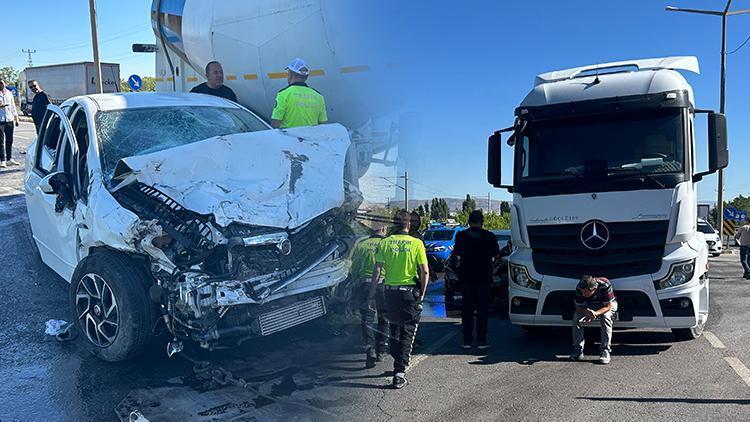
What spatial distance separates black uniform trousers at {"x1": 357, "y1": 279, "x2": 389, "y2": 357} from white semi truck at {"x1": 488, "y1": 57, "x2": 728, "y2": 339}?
73.1 inches

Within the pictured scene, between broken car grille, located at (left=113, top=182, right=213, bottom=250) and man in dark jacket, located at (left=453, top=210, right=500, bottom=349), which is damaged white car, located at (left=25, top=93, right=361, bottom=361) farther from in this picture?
man in dark jacket, located at (left=453, top=210, right=500, bottom=349)

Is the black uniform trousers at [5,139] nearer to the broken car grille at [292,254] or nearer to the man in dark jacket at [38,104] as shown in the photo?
the man in dark jacket at [38,104]

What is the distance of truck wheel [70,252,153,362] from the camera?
4.25m

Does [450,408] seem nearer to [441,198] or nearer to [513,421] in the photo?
[513,421]

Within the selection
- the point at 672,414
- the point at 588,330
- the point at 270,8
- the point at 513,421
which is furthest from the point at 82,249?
the point at 588,330

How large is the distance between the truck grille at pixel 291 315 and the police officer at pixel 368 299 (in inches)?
13.2

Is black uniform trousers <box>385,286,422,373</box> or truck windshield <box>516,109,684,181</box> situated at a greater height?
truck windshield <box>516,109,684,181</box>

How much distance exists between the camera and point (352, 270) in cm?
442

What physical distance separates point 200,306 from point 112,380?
912 millimetres

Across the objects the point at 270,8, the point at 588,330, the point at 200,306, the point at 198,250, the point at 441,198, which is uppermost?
the point at 270,8

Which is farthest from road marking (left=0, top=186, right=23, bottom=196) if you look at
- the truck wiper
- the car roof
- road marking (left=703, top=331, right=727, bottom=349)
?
road marking (left=703, top=331, right=727, bottom=349)

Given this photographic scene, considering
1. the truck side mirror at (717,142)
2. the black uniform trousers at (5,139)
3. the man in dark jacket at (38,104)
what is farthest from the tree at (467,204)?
the black uniform trousers at (5,139)

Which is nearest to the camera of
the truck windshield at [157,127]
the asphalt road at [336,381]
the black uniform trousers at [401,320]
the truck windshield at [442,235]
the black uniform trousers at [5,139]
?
the asphalt road at [336,381]

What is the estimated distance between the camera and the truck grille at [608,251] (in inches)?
223
